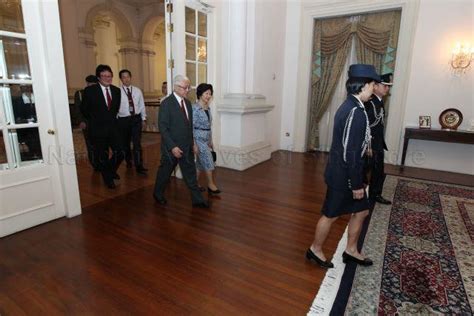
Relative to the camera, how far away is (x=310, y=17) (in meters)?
5.72

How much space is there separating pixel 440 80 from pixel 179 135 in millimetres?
4427

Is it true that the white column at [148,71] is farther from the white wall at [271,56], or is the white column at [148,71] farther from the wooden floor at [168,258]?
the wooden floor at [168,258]

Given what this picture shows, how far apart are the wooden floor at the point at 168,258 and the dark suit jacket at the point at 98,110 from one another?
32.7 inches

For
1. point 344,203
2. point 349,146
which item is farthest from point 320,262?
point 349,146

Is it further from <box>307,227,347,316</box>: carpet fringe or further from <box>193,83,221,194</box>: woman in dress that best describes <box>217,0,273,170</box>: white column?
<box>307,227,347,316</box>: carpet fringe

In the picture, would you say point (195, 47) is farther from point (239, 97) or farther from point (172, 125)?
point (172, 125)

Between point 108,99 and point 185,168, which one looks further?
point 108,99

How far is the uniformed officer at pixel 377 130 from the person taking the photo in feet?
9.68

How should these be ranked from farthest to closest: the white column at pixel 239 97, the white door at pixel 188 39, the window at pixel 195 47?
1. the white column at pixel 239 97
2. the window at pixel 195 47
3. the white door at pixel 188 39

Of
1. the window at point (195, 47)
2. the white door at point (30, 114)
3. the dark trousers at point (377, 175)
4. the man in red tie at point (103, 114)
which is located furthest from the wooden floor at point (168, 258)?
the window at point (195, 47)

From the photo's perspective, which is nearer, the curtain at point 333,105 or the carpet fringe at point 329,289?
the carpet fringe at point 329,289

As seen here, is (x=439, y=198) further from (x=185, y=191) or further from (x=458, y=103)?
(x=185, y=191)

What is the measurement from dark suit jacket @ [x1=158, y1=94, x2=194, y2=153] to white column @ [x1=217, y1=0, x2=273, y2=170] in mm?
1716

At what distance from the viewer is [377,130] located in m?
3.07
